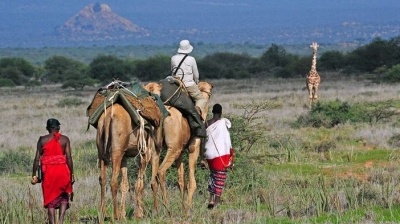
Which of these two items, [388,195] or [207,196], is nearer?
[388,195]

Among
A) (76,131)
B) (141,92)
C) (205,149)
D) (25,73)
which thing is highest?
(141,92)

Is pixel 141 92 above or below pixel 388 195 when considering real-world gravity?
above

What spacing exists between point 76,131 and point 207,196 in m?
14.0

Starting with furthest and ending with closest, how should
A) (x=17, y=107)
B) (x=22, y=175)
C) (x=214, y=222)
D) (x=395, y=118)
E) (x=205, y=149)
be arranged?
1. (x=17, y=107)
2. (x=395, y=118)
3. (x=22, y=175)
4. (x=205, y=149)
5. (x=214, y=222)

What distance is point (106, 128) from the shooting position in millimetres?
12961

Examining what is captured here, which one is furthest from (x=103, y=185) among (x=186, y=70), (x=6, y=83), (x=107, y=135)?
(x=6, y=83)

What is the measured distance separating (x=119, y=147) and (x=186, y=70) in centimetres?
223

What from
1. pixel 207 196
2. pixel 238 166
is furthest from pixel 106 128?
pixel 238 166

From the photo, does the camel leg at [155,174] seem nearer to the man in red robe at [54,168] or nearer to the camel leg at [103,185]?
the camel leg at [103,185]

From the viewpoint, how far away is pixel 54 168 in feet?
39.4

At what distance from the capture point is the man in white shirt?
14.7m

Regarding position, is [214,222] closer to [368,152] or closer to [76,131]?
[368,152]

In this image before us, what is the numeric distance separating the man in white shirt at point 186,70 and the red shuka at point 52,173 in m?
Result: 3.12

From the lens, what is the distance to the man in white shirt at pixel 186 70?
14656 millimetres
